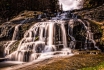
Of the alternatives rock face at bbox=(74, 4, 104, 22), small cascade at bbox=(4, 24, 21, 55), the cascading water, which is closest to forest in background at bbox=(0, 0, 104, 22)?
rock face at bbox=(74, 4, 104, 22)

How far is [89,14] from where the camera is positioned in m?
29.6

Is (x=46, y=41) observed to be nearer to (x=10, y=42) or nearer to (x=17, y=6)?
(x=10, y=42)

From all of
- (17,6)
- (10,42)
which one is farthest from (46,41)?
(17,6)

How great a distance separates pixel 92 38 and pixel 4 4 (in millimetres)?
28077

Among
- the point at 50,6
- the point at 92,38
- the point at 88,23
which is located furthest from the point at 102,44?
the point at 50,6

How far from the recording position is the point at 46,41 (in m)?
21.2

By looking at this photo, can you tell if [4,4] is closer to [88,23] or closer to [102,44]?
[88,23]

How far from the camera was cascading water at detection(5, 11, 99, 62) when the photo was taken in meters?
18.5

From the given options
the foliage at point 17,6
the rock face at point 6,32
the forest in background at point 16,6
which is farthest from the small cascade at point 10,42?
the foliage at point 17,6

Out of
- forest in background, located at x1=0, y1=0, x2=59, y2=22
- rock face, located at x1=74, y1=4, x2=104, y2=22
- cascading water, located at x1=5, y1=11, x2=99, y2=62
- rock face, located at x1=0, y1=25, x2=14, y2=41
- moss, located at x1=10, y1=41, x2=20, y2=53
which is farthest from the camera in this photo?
forest in background, located at x1=0, y1=0, x2=59, y2=22

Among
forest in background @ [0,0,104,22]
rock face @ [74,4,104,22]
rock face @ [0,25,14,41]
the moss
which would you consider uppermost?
forest in background @ [0,0,104,22]

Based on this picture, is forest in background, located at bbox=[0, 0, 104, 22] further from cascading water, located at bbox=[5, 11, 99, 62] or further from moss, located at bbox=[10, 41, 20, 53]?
moss, located at bbox=[10, 41, 20, 53]

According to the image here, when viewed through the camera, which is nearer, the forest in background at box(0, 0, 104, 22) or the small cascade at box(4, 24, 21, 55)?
the small cascade at box(4, 24, 21, 55)

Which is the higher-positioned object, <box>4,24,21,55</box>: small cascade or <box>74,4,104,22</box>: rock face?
<box>74,4,104,22</box>: rock face
